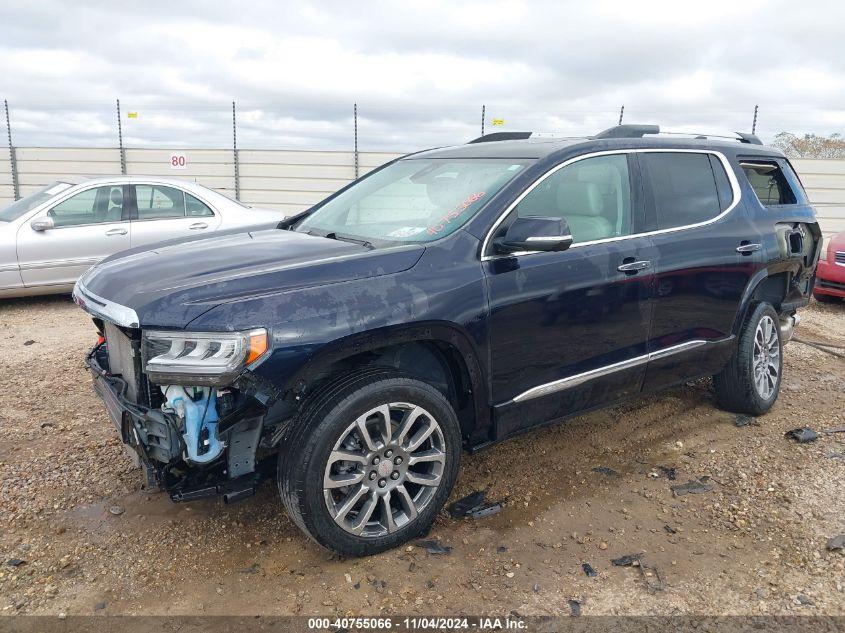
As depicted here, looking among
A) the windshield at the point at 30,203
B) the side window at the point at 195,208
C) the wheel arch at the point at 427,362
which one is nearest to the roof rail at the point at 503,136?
the wheel arch at the point at 427,362

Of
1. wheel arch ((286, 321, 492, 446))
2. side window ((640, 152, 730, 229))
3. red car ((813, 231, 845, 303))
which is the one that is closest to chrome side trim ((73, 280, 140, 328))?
wheel arch ((286, 321, 492, 446))

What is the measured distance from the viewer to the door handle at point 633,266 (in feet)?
11.9

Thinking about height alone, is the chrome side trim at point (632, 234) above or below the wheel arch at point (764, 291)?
above

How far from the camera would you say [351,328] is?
2.80m

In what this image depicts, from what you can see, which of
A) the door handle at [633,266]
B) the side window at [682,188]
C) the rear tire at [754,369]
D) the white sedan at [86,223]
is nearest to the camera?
the door handle at [633,266]

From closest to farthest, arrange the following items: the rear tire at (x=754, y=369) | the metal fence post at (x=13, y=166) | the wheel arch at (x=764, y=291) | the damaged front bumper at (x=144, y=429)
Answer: the damaged front bumper at (x=144, y=429), the wheel arch at (x=764, y=291), the rear tire at (x=754, y=369), the metal fence post at (x=13, y=166)

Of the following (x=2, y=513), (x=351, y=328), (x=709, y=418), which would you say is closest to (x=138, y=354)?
(x=351, y=328)

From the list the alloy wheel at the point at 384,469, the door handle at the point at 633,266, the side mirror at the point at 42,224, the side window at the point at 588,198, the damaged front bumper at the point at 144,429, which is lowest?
the alloy wheel at the point at 384,469

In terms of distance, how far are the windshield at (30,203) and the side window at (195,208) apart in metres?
1.30

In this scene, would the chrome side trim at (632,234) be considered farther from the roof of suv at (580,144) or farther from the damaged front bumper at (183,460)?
the damaged front bumper at (183,460)

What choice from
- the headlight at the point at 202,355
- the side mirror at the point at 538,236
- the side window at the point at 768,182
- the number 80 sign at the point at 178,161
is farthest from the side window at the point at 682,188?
the number 80 sign at the point at 178,161

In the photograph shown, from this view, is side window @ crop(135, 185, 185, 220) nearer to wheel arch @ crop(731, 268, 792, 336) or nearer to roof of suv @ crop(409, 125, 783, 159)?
roof of suv @ crop(409, 125, 783, 159)

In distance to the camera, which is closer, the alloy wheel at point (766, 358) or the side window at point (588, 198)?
the side window at point (588, 198)

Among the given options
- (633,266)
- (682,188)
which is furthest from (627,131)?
(633,266)
